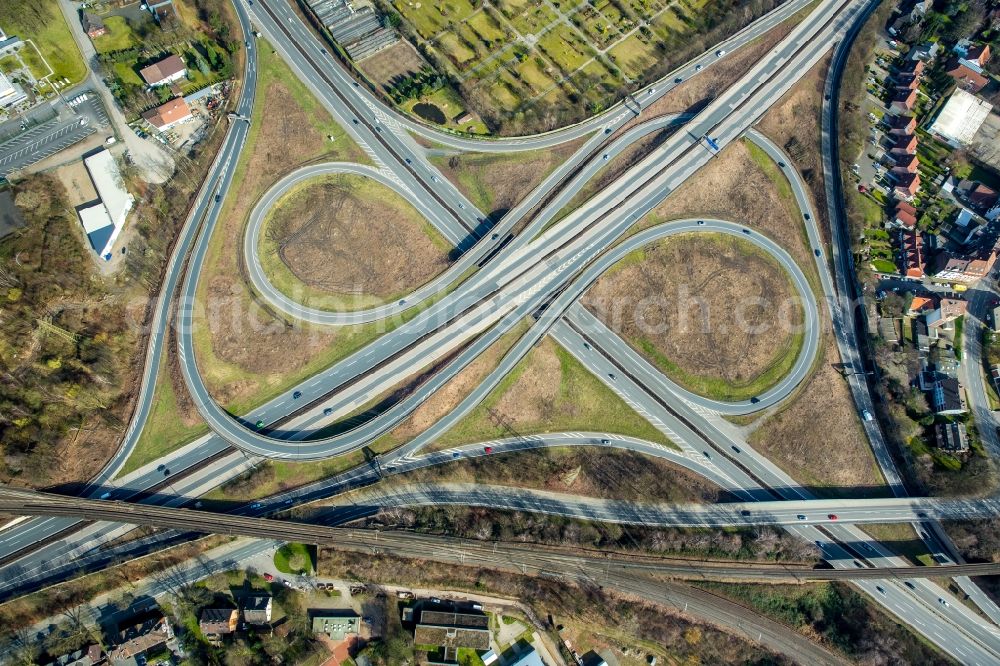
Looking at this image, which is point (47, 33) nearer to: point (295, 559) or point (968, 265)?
point (295, 559)

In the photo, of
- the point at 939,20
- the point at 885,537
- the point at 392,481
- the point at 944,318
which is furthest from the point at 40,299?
the point at 939,20

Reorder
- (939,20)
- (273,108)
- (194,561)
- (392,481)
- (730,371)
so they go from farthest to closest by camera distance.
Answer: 1. (939,20)
2. (273,108)
3. (730,371)
4. (392,481)
5. (194,561)

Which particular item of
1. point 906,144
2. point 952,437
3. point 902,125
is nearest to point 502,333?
point 952,437

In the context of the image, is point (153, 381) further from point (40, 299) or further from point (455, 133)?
point (455, 133)

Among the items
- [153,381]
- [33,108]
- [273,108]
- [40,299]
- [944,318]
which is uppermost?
[33,108]

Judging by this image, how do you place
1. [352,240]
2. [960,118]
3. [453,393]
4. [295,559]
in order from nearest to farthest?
[295,559] < [453,393] < [352,240] < [960,118]

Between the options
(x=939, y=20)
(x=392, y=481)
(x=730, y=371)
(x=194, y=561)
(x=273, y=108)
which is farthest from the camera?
(x=939, y=20)

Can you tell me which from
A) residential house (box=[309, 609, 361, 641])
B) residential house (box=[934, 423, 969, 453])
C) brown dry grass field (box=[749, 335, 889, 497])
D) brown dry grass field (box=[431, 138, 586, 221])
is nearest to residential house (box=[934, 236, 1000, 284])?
residential house (box=[934, 423, 969, 453])

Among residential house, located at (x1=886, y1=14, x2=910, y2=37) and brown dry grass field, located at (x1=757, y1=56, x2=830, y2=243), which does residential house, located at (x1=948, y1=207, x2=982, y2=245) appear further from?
residential house, located at (x1=886, y1=14, x2=910, y2=37)
